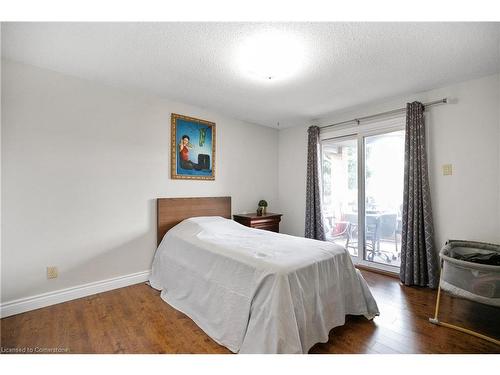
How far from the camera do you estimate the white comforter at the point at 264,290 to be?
147 cm

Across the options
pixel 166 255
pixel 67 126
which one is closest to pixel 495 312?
pixel 166 255

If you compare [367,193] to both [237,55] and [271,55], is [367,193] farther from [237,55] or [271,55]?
[237,55]

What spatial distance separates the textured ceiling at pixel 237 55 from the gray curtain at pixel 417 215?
499 mm

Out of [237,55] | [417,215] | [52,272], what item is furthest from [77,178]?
[417,215]

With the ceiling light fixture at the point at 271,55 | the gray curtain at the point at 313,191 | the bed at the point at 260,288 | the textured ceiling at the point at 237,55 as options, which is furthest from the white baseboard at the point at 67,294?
the ceiling light fixture at the point at 271,55

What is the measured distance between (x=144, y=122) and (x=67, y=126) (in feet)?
2.53

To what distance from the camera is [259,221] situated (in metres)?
3.58

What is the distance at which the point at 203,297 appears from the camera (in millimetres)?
1965

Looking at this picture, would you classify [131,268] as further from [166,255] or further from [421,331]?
[421,331]

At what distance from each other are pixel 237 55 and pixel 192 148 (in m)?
1.55

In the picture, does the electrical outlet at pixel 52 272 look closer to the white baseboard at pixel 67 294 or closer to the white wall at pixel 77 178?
the white wall at pixel 77 178

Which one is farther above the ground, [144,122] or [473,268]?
[144,122]

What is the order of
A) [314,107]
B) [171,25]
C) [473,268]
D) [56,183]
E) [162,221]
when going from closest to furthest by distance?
[171,25] → [473,268] → [56,183] → [162,221] → [314,107]

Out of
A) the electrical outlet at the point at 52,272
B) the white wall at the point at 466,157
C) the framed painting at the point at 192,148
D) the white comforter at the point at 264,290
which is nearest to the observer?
the white comforter at the point at 264,290
